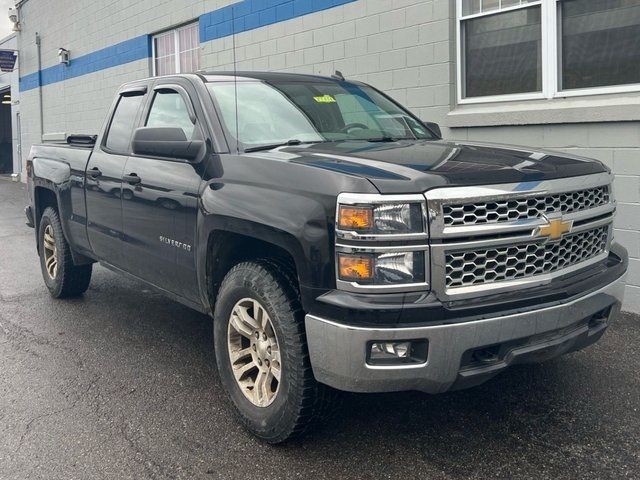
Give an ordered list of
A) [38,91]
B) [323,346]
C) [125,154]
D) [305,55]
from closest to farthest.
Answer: [323,346]
[125,154]
[305,55]
[38,91]

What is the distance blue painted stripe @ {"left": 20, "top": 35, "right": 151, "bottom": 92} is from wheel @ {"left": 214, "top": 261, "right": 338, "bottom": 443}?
37.0 ft

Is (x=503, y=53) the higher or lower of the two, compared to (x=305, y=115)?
higher

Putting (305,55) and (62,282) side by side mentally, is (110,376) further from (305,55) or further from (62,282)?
(305,55)

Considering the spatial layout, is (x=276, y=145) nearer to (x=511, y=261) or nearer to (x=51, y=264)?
(x=511, y=261)

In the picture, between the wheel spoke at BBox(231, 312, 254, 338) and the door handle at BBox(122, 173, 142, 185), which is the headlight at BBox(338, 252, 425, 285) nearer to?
the wheel spoke at BBox(231, 312, 254, 338)

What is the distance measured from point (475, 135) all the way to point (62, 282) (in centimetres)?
425

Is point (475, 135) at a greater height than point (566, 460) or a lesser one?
greater

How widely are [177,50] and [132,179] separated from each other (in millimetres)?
9012

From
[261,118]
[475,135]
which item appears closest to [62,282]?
[261,118]

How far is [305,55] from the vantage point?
9188 millimetres

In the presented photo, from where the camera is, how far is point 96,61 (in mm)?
16078

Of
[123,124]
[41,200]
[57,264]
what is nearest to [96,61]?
[41,200]

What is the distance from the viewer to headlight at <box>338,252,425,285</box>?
2.82 metres

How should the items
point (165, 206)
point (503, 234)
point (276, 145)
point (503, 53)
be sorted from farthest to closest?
1. point (503, 53)
2. point (165, 206)
3. point (276, 145)
4. point (503, 234)
